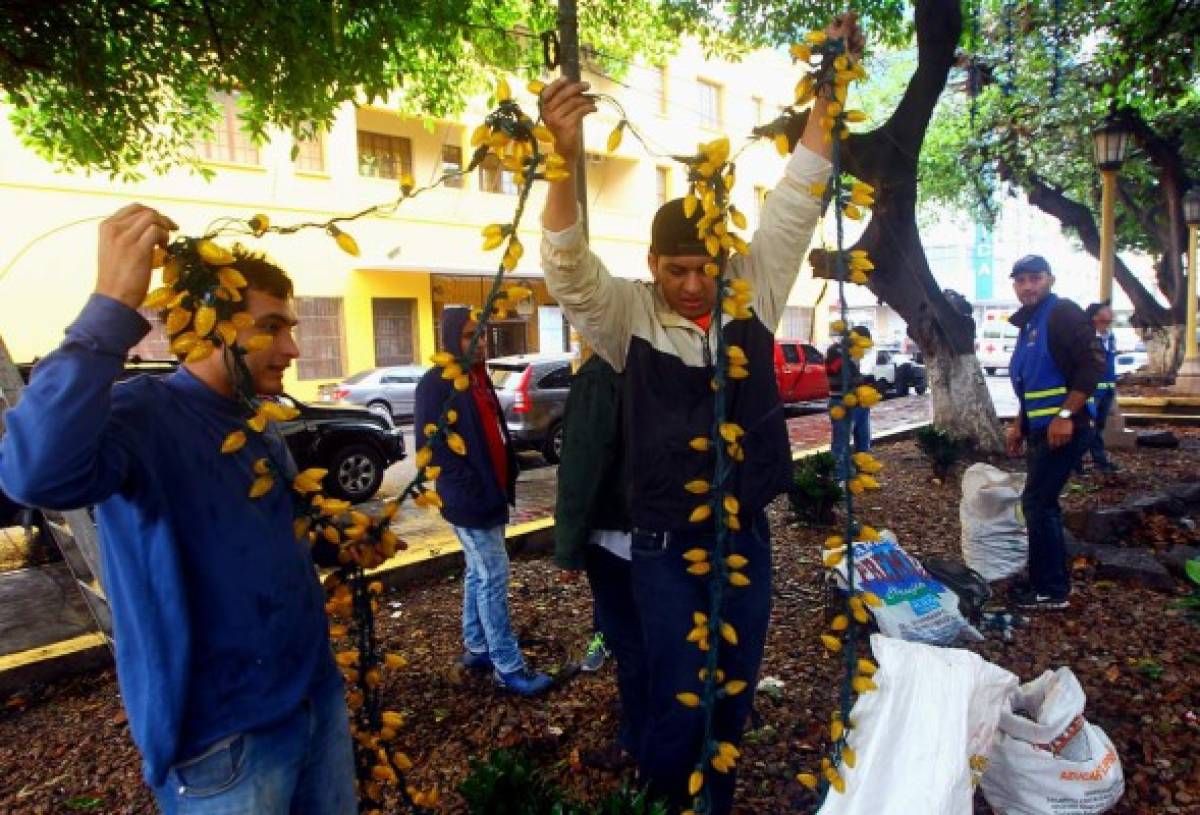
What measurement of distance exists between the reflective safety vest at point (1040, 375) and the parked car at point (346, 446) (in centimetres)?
661

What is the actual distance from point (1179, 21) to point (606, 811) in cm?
888

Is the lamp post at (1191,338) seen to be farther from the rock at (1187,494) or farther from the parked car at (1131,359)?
the parked car at (1131,359)

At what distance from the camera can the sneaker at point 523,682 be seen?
3514 millimetres

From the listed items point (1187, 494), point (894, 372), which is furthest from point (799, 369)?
point (1187, 494)

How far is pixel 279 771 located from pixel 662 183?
83.2ft

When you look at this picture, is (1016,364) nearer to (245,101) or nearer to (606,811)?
(606,811)

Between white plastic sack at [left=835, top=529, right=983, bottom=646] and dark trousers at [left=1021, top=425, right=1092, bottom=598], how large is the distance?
2.31 feet

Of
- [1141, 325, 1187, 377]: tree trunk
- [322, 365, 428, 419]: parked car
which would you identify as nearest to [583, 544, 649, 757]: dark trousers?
[322, 365, 428, 419]: parked car

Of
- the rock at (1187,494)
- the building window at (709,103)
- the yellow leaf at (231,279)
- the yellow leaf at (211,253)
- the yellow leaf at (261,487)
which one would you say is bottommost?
the rock at (1187,494)

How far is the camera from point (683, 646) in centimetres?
207

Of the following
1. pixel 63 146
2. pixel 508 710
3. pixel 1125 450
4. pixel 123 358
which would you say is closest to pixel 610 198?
pixel 1125 450

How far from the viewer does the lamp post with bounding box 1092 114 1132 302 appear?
29.2 ft

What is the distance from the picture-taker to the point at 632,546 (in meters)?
2.13

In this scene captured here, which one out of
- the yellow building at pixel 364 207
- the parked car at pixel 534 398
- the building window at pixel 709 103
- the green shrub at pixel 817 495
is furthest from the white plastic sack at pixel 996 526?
the building window at pixel 709 103
